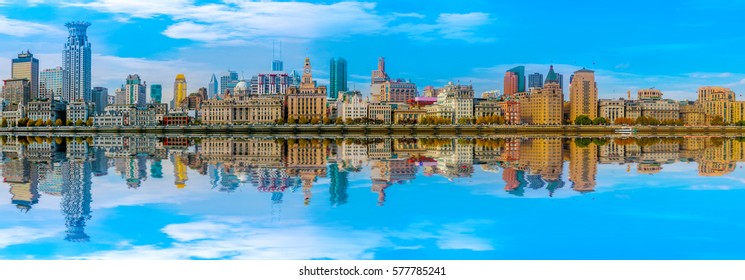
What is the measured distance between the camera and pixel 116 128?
5122cm

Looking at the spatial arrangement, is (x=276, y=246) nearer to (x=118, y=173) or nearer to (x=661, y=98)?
(x=118, y=173)

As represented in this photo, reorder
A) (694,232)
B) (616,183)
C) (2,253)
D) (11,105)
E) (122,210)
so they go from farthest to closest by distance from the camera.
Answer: (11,105) → (616,183) → (122,210) → (694,232) → (2,253)

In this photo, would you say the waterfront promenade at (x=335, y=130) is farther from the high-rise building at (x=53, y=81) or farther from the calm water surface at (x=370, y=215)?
the calm water surface at (x=370, y=215)

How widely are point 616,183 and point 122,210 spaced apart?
5565 millimetres

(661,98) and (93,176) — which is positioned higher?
(661,98)

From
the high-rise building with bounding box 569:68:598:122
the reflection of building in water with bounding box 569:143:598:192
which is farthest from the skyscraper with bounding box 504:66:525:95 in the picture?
the reflection of building in water with bounding box 569:143:598:192

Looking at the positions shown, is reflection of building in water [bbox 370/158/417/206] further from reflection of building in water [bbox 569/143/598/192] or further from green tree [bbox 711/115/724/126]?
green tree [bbox 711/115/724/126]

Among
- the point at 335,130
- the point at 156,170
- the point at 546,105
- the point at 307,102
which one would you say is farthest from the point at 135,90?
the point at 156,170

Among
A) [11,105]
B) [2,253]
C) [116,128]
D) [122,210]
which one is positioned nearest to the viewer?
[2,253]

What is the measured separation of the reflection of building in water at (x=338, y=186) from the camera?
709 centimetres

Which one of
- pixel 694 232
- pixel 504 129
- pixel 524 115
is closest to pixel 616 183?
pixel 694 232

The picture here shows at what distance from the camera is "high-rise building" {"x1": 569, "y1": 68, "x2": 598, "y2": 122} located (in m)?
67.9
